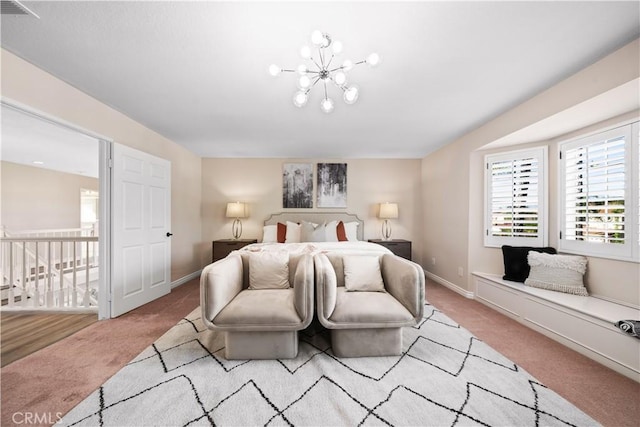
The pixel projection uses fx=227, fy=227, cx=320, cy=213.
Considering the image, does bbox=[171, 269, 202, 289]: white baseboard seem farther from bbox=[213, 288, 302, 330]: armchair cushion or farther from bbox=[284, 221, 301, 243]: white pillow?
bbox=[213, 288, 302, 330]: armchair cushion

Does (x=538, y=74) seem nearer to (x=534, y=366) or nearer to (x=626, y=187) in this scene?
(x=626, y=187)

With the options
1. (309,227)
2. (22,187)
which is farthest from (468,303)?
(22,187)

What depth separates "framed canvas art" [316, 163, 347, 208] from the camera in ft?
15.5

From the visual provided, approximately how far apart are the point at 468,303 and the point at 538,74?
2714 mm

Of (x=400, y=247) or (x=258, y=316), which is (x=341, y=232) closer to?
(x=400, y=247)

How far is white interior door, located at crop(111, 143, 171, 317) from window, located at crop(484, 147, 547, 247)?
4765 millimetres

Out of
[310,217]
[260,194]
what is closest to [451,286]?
[310,217]

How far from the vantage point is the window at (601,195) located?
6.85 ft

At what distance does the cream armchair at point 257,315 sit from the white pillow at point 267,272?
30cm

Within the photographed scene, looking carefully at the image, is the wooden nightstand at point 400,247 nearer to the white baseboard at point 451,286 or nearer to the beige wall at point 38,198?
the white baseboard at point 451,286

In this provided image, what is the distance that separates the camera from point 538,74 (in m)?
1.98

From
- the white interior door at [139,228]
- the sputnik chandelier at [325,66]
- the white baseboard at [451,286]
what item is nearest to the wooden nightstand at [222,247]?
the white interior door at [139,228]

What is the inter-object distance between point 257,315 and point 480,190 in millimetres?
3464

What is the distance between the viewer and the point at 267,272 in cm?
229
